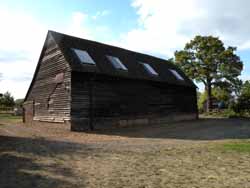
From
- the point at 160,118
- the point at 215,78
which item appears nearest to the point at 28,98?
the point at 160,118

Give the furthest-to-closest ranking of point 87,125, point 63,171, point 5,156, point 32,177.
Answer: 1. point 87,125
2. point 5,156
3. point 63,171
4. point 32,177

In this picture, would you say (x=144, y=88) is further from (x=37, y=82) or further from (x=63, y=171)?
(x=63, y=171)

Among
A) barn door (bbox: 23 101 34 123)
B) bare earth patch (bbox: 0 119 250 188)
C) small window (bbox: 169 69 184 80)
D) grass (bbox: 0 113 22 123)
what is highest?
small window (bbox: 169 69 184 80)

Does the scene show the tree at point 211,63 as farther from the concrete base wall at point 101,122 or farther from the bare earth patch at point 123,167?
the bare earth patch at point 123,167

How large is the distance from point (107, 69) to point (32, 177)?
13755mm

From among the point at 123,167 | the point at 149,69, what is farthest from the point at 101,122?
the point at 123,167

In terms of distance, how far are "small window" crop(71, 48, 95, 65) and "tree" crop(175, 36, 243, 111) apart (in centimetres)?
2324

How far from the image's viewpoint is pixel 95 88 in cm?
1809

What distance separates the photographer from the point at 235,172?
6.40 meters

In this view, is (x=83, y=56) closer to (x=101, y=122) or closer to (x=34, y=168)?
(x=101, y=122)

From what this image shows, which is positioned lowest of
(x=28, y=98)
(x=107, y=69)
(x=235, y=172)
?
(x=235, y=172)

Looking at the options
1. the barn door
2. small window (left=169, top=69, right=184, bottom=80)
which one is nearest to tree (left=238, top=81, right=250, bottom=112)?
small window (left=169, top=69, right=184, bottom=80)

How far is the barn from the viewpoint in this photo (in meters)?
17.3

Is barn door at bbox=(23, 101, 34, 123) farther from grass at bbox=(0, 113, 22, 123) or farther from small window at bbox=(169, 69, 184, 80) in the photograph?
small window at bbox=(169, 69, 184, 80)
